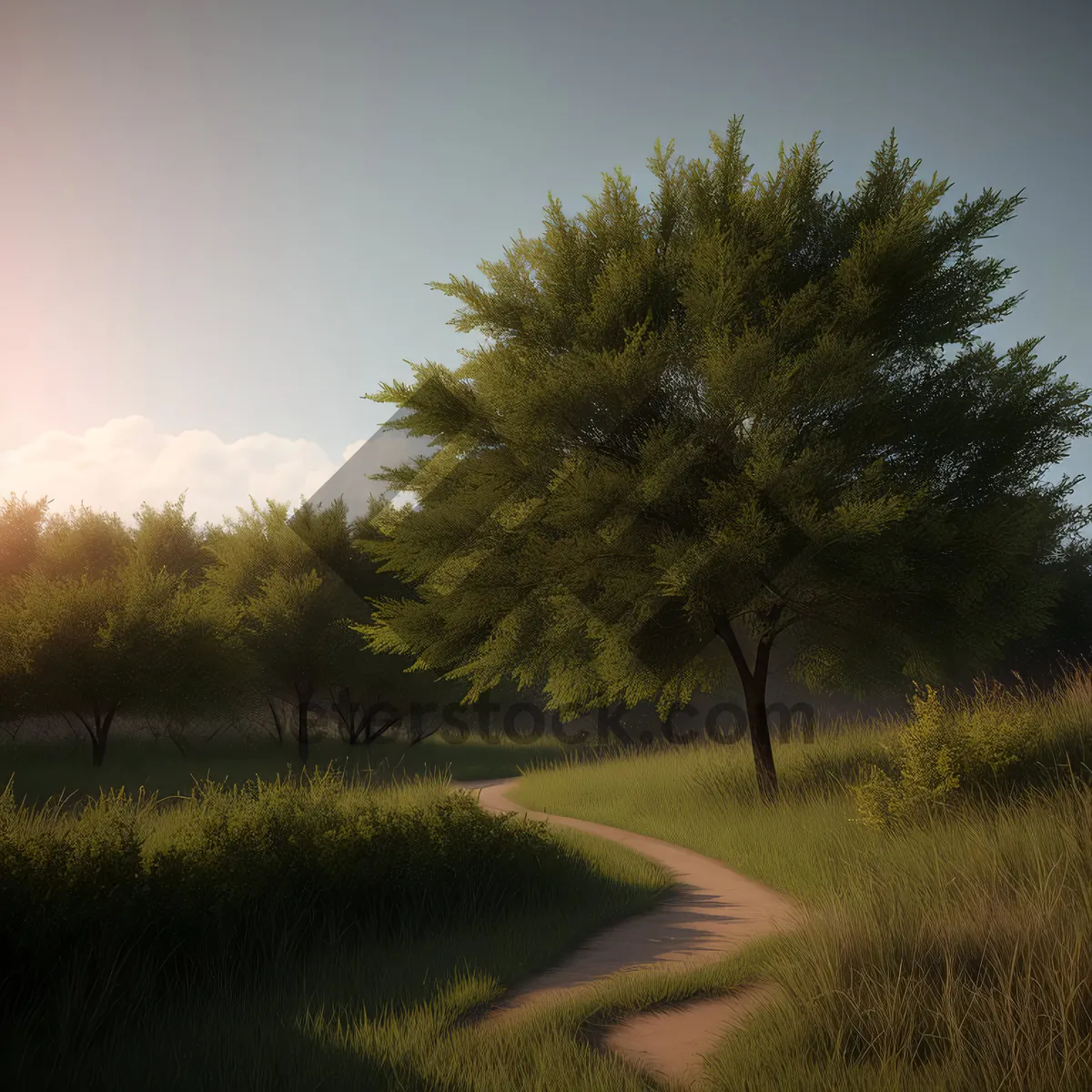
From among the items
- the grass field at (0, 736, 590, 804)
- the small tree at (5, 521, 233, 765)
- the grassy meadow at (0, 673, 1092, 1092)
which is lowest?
the grass field at (0, 736, 590, 804)

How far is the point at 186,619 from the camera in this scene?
2334 centimetres

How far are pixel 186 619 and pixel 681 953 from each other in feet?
65.8

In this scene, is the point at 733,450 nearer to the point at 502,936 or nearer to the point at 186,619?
the point at 502,936

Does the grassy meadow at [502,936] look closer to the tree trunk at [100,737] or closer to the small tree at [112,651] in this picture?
the small tree at [112,651]

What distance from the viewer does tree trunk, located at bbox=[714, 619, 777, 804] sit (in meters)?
13.9

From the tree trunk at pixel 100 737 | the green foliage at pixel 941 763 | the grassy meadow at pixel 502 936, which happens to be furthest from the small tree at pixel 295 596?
the green foliage at pixel 941 763

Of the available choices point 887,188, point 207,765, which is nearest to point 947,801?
point 887,188

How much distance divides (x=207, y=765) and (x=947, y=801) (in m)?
22.0

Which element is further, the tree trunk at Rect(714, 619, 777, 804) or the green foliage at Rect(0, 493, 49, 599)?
the green foliage at Rect(0, 493, 49, 599)

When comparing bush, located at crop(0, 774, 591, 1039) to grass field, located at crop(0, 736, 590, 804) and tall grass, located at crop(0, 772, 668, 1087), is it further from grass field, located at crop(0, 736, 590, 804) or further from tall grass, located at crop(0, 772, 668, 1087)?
grass field, located at crop(0, 736, 590, 804)

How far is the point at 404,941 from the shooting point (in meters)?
7.86

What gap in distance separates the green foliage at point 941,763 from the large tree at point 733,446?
2.01 metres

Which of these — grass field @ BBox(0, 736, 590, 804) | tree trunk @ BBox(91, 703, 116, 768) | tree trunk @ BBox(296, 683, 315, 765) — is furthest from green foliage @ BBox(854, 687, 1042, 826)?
tree trunk @ BBox(296, 683, 315, 765)

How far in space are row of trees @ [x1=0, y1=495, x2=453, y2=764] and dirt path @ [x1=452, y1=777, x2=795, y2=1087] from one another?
53.5ft
